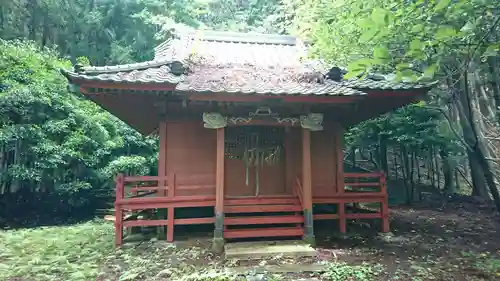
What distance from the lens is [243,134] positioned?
7.56m

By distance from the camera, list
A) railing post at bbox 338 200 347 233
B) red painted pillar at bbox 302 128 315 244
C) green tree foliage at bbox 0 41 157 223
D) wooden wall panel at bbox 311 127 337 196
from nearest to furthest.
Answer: red painted pillar at bbox 302 128 315 244 → railing post at bbox 338 200 347 233 → wooden wall panel at bbox 311 127 337 196 → green tree foliage at bbox 0 41 157 223

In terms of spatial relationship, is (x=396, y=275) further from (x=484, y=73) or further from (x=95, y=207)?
(x=95, y=207)

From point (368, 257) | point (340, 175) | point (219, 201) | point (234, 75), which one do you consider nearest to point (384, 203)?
point (340, 175)

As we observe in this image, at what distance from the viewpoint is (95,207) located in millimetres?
16062

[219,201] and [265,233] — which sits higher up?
[219,201]

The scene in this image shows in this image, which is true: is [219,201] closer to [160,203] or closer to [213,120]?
[160,203]

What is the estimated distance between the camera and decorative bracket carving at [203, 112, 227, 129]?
21.4ft

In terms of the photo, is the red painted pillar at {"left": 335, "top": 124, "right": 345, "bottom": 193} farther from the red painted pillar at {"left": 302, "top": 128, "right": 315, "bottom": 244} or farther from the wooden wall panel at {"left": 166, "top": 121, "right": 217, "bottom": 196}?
the wooden wall panel at {"left": 166, "top": 121, "right": 217, "bottom": 196}

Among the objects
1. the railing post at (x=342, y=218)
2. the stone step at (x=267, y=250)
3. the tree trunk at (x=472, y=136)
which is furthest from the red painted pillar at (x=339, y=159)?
the tree trunk at (x=472, y=136)

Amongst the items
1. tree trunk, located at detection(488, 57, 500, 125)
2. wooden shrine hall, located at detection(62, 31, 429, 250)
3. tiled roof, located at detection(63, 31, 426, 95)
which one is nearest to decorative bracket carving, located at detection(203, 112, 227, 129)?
wooden shrine hall, located at detection(62, 31, 429, 250)

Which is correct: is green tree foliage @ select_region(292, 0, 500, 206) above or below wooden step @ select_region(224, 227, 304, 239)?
above

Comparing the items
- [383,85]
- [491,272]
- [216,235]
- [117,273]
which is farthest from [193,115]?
[491,272]

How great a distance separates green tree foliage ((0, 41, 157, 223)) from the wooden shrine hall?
6.87 metres

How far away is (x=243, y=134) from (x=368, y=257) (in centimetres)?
362
